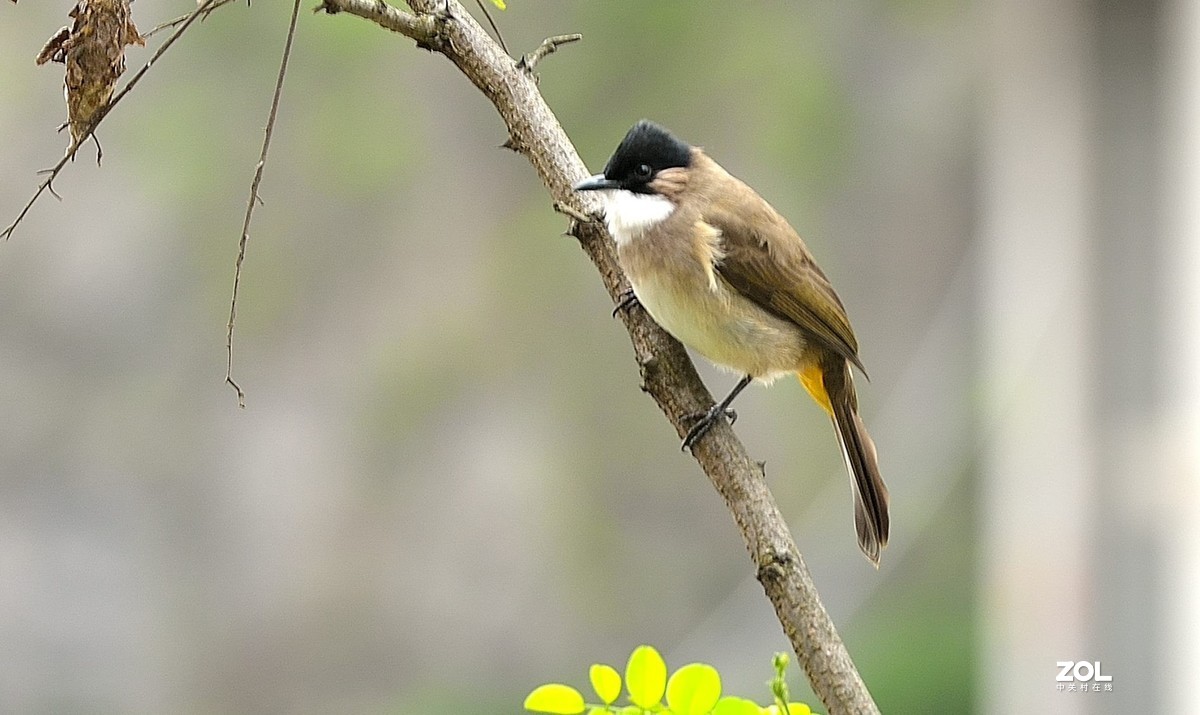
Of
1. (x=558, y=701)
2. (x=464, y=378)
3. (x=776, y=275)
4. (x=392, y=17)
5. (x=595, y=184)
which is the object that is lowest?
(x=558, y=701)

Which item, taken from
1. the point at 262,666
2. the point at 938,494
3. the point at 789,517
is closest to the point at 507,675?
the point at 262,666

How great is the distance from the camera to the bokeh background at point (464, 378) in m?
2.95

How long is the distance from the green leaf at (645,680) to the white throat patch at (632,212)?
639 millimetres

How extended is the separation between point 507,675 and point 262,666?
60 cm

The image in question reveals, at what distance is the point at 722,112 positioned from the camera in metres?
3.15

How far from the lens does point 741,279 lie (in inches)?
53.4

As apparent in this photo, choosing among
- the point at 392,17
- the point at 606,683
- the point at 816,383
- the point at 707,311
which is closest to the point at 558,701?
the point at 606,683

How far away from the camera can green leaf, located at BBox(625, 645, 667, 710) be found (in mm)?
681

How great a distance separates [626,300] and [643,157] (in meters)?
0.26

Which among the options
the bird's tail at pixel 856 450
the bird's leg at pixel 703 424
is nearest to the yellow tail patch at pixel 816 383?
the bird's tail at pixel 856 450

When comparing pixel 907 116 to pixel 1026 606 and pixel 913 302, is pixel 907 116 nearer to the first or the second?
pixel 913 302

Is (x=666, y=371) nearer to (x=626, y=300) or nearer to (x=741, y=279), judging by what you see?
(x=626, y=300)

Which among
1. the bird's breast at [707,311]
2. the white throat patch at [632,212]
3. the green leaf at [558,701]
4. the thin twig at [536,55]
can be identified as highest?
the white throat patch at [632,212]

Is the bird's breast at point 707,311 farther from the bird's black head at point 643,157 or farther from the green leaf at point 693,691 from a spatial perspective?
the green leaf at point 693,691
